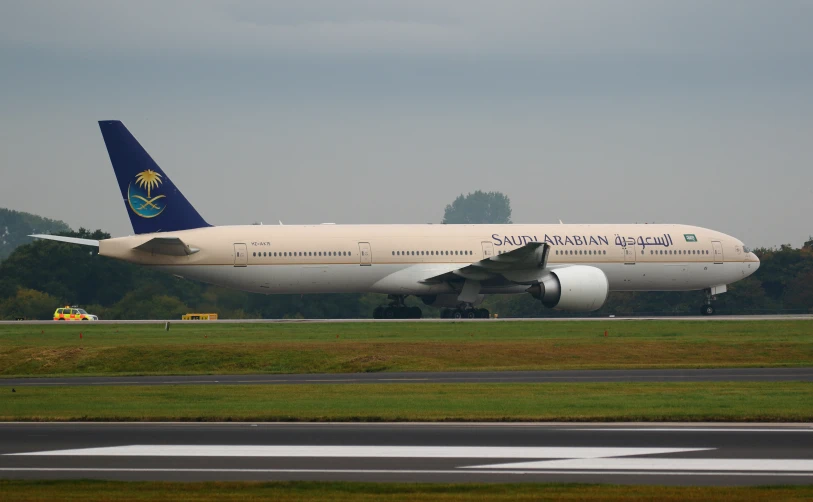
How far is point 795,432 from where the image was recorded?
1759 centimetres

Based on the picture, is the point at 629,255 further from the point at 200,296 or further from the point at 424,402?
the point at 424,402

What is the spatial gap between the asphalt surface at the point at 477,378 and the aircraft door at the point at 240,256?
19605 millimetres

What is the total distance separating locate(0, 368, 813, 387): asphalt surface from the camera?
87.4ft

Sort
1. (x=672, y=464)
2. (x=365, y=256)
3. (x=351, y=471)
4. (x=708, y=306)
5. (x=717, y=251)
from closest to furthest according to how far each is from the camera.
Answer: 1. (x=351, y=471)
2. (x=672, y=464)
3. (x=365, y=256)
4. (x=717, y=251)
5. (x=708, y=306)

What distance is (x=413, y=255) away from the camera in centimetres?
5156

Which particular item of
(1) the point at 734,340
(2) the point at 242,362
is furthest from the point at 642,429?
(1) the point at 734,340

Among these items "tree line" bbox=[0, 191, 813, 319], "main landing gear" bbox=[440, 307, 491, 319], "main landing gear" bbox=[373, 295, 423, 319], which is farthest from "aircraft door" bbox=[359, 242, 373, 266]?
"tree line" bbox=[0, 191, 813, 319]

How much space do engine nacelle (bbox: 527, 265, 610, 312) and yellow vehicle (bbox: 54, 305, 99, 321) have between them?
26804 mm

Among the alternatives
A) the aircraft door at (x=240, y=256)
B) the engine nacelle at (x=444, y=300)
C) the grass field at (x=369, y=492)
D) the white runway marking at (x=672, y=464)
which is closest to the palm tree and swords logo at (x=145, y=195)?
the aircraft door at (x=240, y=256)

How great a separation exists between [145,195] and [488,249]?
645 inches

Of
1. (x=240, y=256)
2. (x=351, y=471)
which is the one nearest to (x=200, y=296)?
(x=240, y=256)

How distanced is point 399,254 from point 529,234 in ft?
22.4

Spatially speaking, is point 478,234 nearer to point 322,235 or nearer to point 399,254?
point 399,254

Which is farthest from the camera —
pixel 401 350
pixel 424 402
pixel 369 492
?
pixel 401 350
